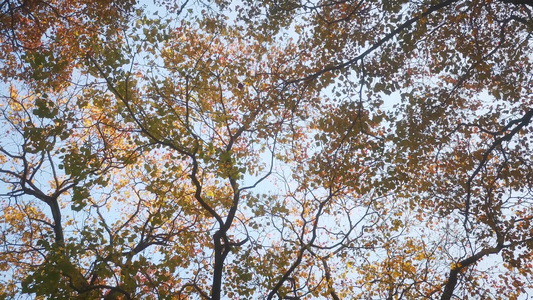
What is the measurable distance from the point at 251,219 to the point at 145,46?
6243 millimetres

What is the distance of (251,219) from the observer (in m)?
13.0

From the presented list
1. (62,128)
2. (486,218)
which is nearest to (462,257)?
(486,218)

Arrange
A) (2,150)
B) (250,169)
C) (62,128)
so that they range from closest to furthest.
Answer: (62,128) < (2,150) < (250,169)

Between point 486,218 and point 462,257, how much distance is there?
1.34 m

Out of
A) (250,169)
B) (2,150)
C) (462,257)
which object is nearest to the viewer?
(462,257)

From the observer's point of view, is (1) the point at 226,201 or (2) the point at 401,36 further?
(1) the point at 226,201

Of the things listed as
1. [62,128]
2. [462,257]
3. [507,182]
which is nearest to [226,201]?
[62,128]

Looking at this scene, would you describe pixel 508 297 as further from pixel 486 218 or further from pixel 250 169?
pixel 250 169

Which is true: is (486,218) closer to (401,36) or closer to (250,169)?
(401,36)

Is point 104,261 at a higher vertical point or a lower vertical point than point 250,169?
lower

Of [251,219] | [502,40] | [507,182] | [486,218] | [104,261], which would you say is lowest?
[104,261]

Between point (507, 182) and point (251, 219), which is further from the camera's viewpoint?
point (251, 219)

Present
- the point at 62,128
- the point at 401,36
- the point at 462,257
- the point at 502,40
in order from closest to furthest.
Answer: the point at 401,36 < the point at 502,40 < the point at 62,128 < the point at 462,257

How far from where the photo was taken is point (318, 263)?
13258 mm
